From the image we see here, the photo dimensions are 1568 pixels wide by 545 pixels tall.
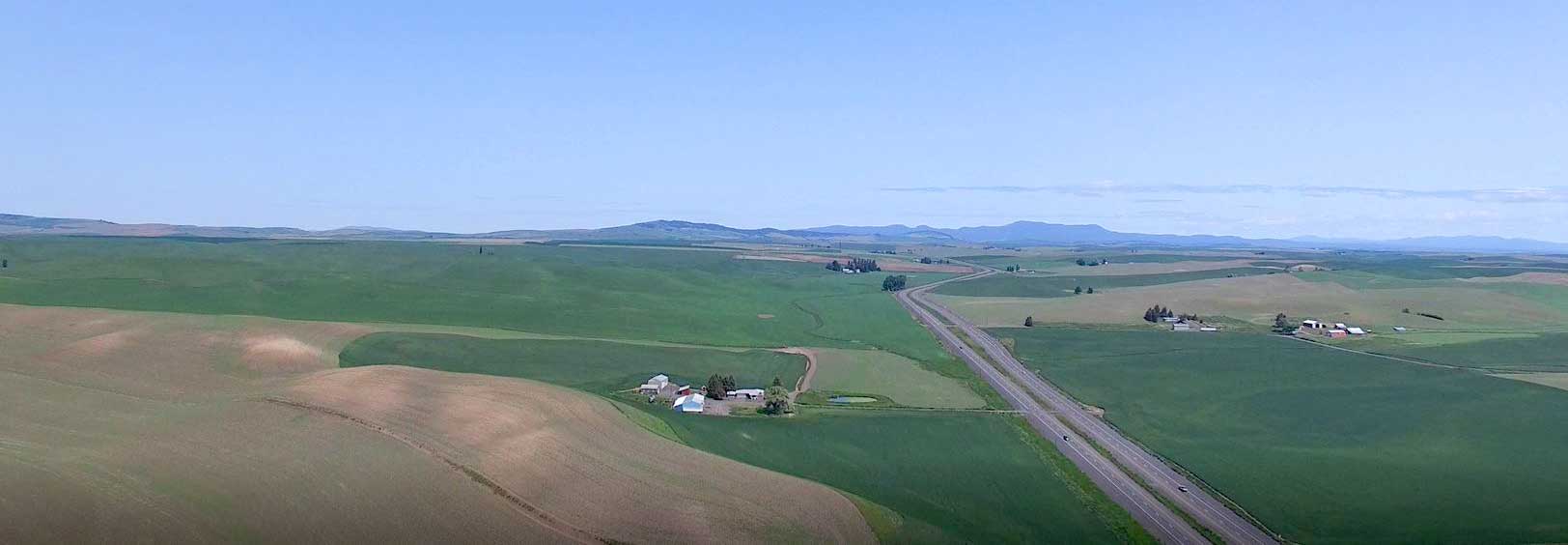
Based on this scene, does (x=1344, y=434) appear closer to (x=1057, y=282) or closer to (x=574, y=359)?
(x=574, y=359)

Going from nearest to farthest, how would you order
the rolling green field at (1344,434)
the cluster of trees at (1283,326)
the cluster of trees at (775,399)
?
the rolling green field at (1344,434), the cluster of trees at (775,399), the cluster of trees at (1283,326)

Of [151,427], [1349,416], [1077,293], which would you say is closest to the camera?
[151,427]

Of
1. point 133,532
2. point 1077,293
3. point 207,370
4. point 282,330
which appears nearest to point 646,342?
point 282,330

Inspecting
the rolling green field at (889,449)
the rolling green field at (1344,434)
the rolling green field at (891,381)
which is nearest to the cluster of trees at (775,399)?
the rolling green field at (889,449)

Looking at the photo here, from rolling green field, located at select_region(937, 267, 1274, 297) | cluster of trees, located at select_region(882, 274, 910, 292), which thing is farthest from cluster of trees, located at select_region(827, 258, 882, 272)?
cluster of trees, located at select_region(882, 274, 910, 292)

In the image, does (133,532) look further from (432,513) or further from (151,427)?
(151,427)

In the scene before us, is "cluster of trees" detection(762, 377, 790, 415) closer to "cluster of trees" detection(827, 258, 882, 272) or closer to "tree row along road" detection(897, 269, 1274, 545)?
"tree row along road" detection(897, 269, 1274, 545)

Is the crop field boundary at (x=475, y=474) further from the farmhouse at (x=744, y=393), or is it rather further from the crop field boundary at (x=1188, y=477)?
the crop field boundary at (x=1188, y=477)
